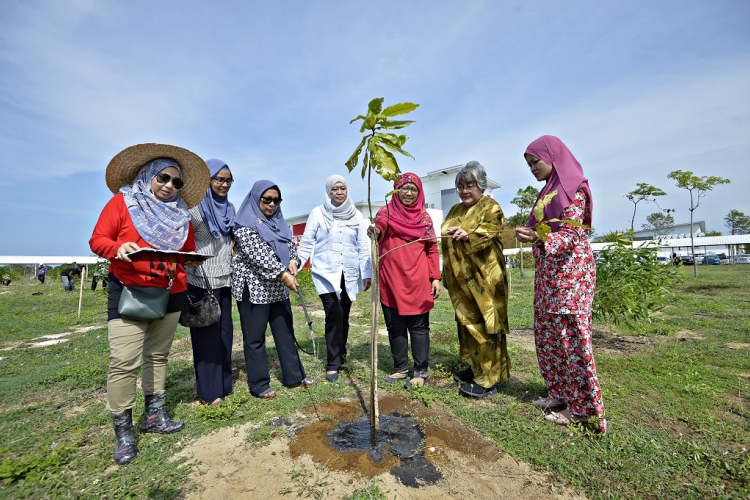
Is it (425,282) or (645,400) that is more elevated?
(425,282)

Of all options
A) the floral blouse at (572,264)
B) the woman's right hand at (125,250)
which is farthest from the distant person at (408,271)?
the woman's right hand at (125,250)

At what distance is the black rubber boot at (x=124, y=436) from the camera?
2.37 meters

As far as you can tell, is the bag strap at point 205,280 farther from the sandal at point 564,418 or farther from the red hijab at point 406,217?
the sandal at point 564,418

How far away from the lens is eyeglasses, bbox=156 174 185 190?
8.52ft

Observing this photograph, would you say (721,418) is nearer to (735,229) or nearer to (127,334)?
(127,334)

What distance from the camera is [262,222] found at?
3309mm

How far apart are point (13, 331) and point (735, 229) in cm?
5637

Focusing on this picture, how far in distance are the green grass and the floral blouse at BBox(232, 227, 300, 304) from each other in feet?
3.06

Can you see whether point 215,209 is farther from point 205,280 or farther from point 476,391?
point 476,391

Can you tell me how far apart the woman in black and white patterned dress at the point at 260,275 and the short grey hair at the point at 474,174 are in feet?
5.60

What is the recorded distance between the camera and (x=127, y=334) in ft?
7.82

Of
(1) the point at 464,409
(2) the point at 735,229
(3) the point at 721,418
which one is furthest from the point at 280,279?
(2) the point at 735,229

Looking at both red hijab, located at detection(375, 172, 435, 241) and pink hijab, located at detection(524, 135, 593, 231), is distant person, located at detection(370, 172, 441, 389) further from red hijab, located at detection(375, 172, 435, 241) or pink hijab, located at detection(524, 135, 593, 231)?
pink hijab, located at detection(524, 135, 593, 231)

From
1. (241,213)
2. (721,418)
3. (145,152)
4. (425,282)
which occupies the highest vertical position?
(145,152)
